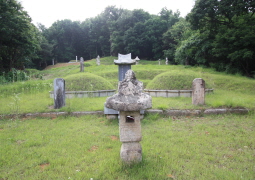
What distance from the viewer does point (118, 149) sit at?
12.4 feet

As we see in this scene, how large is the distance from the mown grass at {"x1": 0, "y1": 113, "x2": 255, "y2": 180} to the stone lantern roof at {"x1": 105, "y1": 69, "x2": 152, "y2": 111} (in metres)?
0.99

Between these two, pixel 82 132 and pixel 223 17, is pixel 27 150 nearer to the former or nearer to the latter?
pixel 82 132

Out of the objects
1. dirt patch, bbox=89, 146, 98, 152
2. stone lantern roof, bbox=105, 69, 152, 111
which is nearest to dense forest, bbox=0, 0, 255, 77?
stone lantern roof, bbox=105, 69, 152, 111

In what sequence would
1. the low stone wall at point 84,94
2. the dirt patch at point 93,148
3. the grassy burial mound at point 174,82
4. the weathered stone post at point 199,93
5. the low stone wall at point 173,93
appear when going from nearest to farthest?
the dirt patch at point 93,148 → the weathered stone post at point 199,93 → the low stone wall at point 84,94 → the low stone wall at point 173,93 → the grassy burial mound at point 174,82

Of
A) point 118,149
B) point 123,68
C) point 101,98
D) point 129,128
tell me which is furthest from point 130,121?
point 101,98

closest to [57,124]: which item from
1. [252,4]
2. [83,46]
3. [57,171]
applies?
[57,171]

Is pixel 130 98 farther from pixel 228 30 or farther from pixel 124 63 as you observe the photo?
pixel 228 30

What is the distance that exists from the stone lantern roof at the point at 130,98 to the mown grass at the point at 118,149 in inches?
38.9

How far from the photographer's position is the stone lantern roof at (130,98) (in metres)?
2.89

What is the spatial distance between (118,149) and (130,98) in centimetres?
134

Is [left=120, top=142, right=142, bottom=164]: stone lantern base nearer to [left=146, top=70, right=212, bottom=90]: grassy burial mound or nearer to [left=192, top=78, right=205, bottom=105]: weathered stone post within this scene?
[left=192, top=78, right=205, bottom=105]: weathered stone post

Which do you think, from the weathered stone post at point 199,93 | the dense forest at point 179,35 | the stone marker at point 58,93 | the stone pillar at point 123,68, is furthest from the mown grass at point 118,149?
the dense forest at point 179,35

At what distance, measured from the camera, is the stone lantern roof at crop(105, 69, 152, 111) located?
2.89 m

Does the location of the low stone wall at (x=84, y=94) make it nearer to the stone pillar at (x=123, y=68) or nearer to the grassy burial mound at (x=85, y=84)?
the grassy burial mound at (x=85, y=84)
